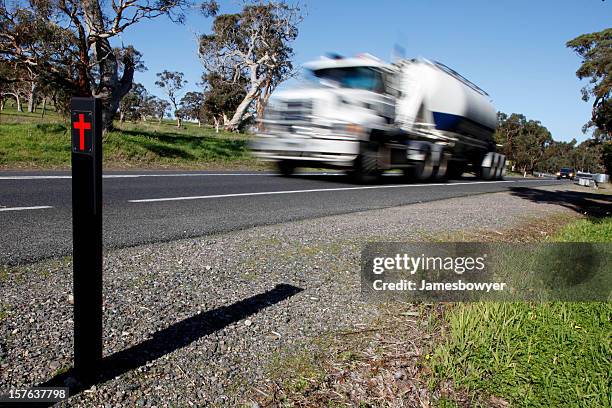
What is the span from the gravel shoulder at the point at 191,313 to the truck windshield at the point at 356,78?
21.8ft

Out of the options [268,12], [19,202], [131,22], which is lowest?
[19,202]

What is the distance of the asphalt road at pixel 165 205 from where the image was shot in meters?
4.43

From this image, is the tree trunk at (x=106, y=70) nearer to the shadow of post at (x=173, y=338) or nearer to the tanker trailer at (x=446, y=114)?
the tanker trailer at (x=446, y=114)

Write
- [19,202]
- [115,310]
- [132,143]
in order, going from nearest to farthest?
[115,310]
[19,202]
[132,143]

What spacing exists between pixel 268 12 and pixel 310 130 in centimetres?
3043

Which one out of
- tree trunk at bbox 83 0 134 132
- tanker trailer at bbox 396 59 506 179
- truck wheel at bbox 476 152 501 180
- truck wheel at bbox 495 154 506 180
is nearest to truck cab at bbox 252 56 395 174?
tanker trailer at bbox 396 59 506 179

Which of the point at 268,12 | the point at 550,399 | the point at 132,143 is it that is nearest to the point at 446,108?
the point at 132,143

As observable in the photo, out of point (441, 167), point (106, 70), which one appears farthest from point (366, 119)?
point (106, 70)

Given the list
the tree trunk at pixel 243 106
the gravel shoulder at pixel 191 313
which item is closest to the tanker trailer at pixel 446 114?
the gravel shoulder at pixel 191 313

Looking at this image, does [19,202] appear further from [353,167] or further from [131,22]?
[131,22]

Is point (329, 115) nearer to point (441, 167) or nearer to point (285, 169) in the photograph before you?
point (285, 169)

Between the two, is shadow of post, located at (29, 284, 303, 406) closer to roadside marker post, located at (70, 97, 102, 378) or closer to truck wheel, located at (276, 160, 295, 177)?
roadside marker post, located at (70, 97, 102, 378)

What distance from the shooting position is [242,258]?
408 cm

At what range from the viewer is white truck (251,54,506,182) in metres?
9.98
